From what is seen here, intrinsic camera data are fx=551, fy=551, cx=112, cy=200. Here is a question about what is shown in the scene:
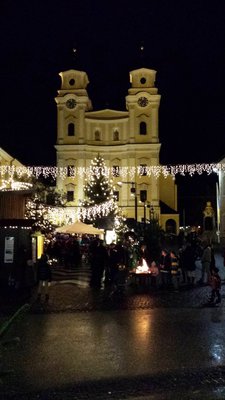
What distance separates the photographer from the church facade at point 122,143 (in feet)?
245

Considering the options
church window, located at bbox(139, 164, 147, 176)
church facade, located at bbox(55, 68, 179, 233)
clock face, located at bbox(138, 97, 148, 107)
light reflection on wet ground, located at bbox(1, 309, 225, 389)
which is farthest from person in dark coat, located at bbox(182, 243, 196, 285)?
clock face, located at bbox(138, 97, 148, 107)

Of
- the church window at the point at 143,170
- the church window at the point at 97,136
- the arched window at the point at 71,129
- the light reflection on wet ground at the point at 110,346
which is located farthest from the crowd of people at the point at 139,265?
the church window at the point at 97,136

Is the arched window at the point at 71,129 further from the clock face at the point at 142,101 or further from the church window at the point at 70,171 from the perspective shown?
the clock face at the point at 142,101

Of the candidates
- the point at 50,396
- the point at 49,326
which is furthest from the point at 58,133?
the point at 50,396

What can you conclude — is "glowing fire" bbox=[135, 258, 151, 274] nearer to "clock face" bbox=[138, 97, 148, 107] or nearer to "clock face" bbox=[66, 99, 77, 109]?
"clock face" bbox=[138, 97, 148, 107]

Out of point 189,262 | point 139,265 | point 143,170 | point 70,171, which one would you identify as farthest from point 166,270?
point 70,171

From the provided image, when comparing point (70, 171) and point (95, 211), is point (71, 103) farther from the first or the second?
point (95, 211)

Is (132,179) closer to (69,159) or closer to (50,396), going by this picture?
(69,159)

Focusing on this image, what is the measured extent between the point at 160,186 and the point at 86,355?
2807 inches

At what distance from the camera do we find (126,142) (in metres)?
76.1

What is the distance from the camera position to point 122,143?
252 feet

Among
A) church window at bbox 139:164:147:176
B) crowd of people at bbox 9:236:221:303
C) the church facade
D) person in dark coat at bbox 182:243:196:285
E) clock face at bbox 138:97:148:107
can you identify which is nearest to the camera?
crowd of people at bbox 9:236:221:303

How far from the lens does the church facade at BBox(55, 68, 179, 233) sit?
7462 centimetres

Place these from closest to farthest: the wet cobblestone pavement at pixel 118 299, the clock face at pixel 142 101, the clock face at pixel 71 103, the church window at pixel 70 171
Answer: the wet cobblestone pavement at pixel 118 299
the church window at pixel 70 171
the clock face at pixel 142 101
the clock face at pixel 71 103
